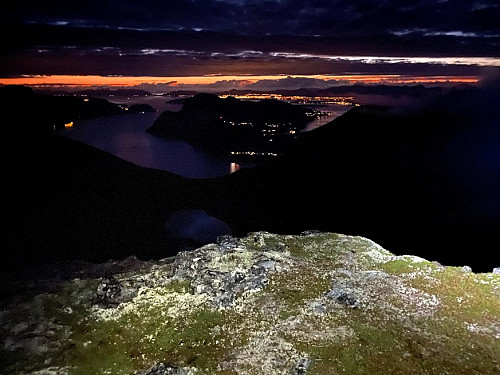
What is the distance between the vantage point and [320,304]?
42.7 m

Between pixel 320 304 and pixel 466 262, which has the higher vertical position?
pixel 320 304

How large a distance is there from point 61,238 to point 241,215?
89.4 m

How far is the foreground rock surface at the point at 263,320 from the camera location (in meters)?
33.4

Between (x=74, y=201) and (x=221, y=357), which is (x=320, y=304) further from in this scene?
(x=74, y=201)

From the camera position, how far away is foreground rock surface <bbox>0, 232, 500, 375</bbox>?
33.4m

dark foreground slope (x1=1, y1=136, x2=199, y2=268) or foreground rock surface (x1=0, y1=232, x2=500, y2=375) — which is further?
dark foreground slope (x1=1, y1=136, x2=199, y2=268)

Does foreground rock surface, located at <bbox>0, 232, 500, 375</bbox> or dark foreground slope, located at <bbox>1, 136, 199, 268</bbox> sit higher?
foreground rock surface, located at <bbox>0, 232, 500, 375</bbox>

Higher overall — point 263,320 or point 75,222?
point 263,320

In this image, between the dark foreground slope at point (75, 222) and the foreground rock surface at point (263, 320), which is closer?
the foreground rock surface at point (263, 320)

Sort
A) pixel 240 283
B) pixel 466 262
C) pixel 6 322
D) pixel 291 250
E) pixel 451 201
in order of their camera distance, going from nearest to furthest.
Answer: pixel 6 322, pixel 240 283, pixel 291 250, pixel 466 262, pixel 451 201

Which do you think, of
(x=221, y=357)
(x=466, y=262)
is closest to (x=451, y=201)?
(x=466, y=262)

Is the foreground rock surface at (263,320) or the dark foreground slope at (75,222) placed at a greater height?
the foreground rock surface at (263,320)

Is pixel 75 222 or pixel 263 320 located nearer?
pixel 263 320

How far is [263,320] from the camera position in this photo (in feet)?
132
